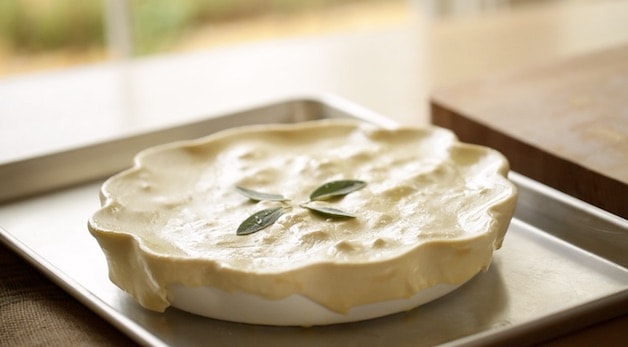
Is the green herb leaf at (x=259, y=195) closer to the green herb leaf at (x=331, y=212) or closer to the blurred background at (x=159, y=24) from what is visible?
the green herb leaf at (x=331, y=212)

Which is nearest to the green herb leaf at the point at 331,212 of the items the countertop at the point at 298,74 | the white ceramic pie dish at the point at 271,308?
the white ceramic pie dish at the point at 271,308

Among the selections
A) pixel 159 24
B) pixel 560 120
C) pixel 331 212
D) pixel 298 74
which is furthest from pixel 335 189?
pixel 159 24

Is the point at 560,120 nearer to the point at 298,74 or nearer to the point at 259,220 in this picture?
the point at 259,220

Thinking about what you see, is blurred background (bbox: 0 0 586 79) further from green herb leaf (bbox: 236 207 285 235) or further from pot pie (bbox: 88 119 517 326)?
green herb leaf (bbox: 236 207 285 235)

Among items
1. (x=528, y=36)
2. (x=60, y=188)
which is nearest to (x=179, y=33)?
(x=528, y=36)

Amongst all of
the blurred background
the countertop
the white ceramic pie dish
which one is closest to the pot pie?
the white ceramic pie dish

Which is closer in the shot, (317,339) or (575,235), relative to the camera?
(317,339)

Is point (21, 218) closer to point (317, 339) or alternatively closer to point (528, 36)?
point (317, 339)
